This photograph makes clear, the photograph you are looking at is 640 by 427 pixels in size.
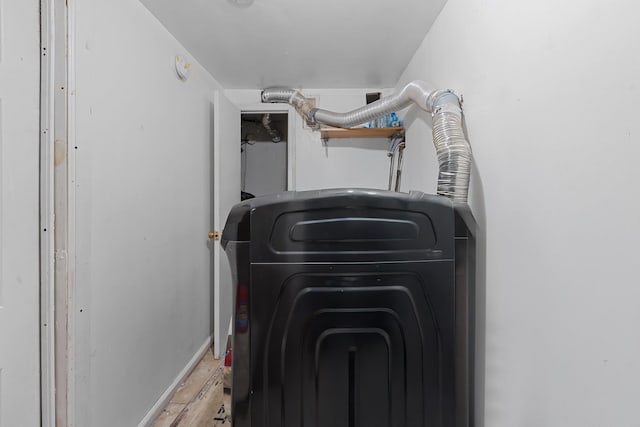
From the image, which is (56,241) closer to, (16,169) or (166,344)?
(16,169)

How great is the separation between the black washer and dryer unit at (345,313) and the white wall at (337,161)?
72.0 inches

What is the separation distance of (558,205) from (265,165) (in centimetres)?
343

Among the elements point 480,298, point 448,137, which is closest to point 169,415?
point 480,298

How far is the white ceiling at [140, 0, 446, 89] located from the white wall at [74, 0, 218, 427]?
0.66 feet

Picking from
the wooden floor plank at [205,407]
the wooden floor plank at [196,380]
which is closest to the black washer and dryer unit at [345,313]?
the wooden floor plank at [205,407]

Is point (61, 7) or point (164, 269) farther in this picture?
point (164, 269)

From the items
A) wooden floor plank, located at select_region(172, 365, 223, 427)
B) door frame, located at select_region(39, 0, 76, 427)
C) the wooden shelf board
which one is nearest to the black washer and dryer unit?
door frame, located at select_region(39, 0, 76, 427)

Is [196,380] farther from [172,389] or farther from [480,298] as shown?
[480,298]

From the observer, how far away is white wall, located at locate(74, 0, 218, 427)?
44.0 inches

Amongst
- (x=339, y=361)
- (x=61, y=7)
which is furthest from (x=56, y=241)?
(x=339, y=361)

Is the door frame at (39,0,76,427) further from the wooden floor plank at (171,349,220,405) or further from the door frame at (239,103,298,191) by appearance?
the door frame at (239,103,298,191)

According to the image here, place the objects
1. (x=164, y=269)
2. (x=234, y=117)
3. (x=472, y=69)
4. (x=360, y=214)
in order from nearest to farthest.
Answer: (x=360, y=214) → (x=472, y=69) → (x=164, y=269) → (x=234, y=117)

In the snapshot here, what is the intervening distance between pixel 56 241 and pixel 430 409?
1.41 meters

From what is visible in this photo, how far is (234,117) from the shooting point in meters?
2.35
